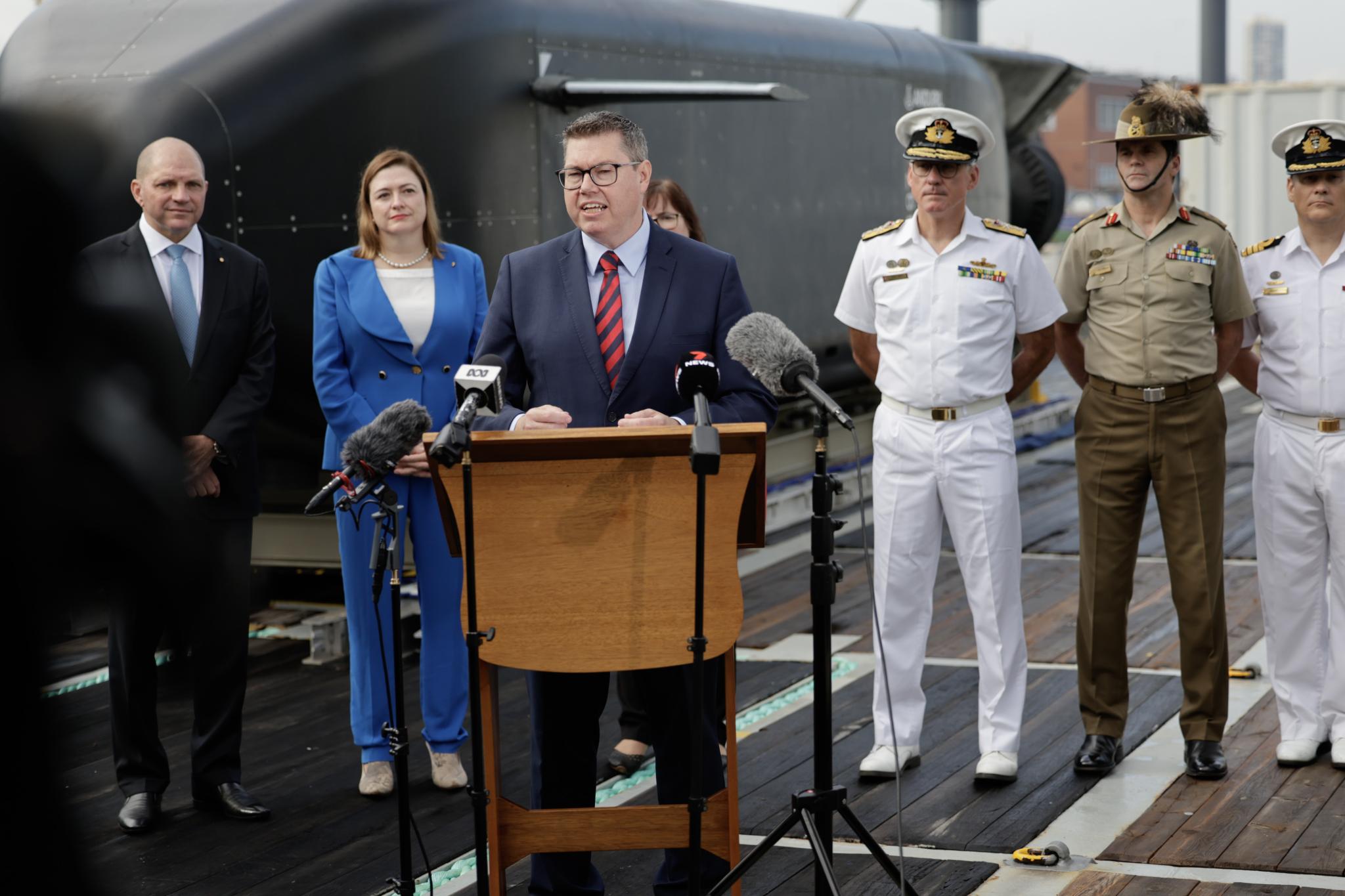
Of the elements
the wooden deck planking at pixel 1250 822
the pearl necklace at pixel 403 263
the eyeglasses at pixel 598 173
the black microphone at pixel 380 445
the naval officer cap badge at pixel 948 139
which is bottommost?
the wooden deck planking at pixel 1250 822

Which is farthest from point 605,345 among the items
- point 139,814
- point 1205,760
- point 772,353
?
point 1205,760

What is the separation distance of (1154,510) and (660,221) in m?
5.33

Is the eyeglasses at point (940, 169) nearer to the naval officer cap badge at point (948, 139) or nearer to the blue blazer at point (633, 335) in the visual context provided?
the naval officer cap badge at point (948, 139)

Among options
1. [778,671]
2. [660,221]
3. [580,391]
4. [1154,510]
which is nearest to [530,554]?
[580,391]

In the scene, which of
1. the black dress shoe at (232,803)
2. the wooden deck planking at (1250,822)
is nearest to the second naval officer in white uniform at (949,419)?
the wooden deck planking at (1250,822)

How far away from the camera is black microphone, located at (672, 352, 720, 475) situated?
116 inches

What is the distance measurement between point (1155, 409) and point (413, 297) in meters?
2.43

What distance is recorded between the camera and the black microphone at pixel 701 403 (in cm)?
296

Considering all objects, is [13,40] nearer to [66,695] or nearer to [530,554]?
[530,554]

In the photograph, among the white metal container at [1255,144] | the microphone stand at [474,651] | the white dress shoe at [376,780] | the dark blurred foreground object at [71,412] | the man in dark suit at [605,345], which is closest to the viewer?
the dark blurred foreground object at [71,412]

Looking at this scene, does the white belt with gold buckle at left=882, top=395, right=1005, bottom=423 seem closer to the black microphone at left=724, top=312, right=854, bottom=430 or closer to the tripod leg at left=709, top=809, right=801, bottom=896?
the black microphone at left=724, top=312, right=854, bottom=430

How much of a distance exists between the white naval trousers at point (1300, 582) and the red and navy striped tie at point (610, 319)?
94.6 inches

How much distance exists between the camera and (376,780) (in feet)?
16.7

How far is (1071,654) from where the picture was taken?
669 cm
